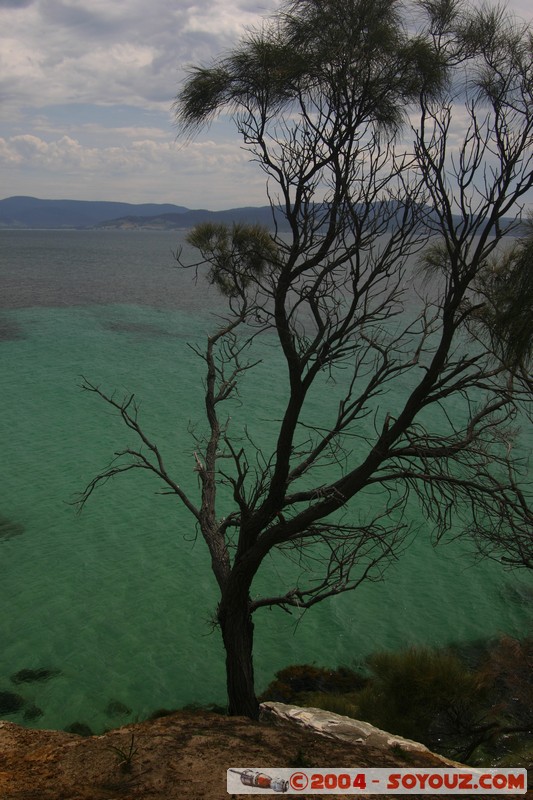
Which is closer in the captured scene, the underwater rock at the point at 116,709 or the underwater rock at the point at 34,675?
the underwater rock at the point at 116,709

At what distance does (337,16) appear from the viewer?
18.4ft

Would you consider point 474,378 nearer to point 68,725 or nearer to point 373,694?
point 373,694

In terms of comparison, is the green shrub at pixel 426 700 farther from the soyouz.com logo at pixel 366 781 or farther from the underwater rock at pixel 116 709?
the underwater rock at pixel 116 709

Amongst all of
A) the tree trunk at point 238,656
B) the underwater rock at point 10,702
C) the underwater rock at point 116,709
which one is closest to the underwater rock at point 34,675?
A: the underwater rock at point 10,702

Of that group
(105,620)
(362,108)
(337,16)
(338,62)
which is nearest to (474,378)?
(362,108)

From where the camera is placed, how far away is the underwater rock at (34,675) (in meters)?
8.56

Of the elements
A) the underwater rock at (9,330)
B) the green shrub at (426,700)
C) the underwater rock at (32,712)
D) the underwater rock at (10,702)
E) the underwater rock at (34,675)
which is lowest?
the underwater rock at (32,712)

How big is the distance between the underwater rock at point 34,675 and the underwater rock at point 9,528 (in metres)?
3.85

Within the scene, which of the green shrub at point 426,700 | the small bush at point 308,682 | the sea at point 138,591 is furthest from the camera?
the sea at point 138,591

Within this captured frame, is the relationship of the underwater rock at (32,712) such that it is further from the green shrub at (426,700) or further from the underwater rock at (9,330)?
the underwater rock at (9,330)

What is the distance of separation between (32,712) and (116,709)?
0.95 m

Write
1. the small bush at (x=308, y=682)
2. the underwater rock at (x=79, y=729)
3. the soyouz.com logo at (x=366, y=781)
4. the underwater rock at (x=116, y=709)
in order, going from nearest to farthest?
the soyouz.com logo at (x=366, y=781) < the underwater rock at (x=79, y=729) < the underwater rock at (x=116, y=709) < the small bush at (x=308, y=682)

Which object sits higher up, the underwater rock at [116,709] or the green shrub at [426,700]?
the green shrub at [426,700]

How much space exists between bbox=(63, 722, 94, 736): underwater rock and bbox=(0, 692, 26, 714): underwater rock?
27.3 inches
